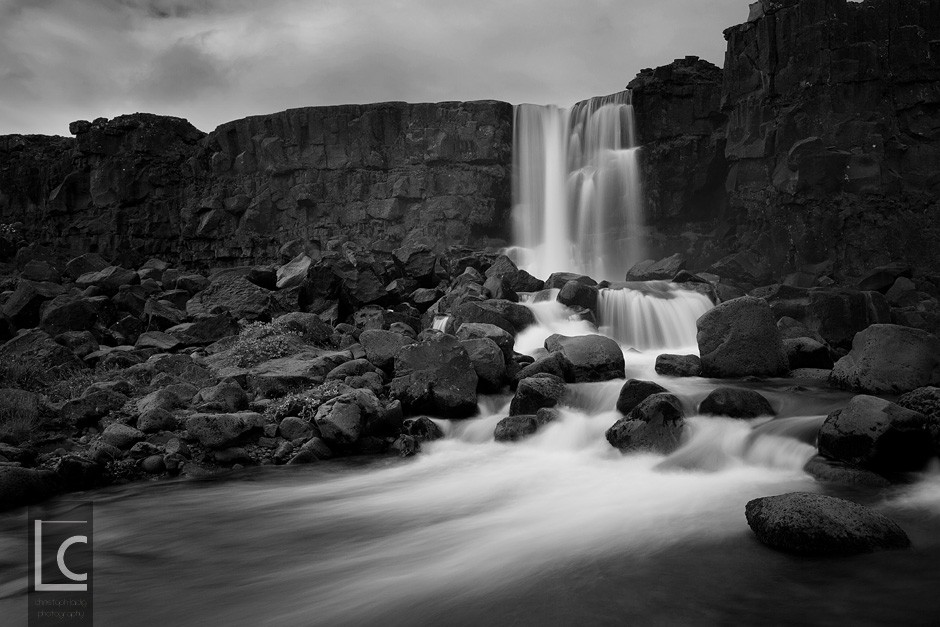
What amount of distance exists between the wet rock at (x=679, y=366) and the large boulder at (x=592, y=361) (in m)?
1.26

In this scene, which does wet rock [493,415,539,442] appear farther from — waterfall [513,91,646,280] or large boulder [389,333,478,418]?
waterfall [513,91,646,280]

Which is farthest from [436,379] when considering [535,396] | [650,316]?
[650,316]

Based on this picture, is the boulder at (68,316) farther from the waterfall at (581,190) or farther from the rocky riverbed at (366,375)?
the waterfall at (581,190)

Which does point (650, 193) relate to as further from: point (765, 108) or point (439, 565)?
point (439, 565)

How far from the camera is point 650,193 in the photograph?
3052 cm

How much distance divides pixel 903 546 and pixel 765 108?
24.8 m

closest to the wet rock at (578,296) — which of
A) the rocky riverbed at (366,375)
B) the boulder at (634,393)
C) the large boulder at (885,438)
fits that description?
the rocky riverbed at (366,375)

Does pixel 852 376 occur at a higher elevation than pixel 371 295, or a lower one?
lower

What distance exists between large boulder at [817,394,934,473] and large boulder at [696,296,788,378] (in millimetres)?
5379

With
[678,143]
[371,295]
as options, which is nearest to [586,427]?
[371,295]

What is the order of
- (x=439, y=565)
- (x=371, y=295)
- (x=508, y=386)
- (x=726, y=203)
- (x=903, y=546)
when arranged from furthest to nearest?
(x=726, y=203) → (x=371, y=295) → (x=508, y=386) → (x=439, y=565) → (x=903, y=546)

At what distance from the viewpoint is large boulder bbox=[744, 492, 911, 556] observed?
550 centimetres

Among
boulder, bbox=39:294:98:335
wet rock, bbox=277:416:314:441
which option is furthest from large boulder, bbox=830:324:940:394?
boulder, bbox=39:294:98:335

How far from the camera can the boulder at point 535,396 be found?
39.2 ft
